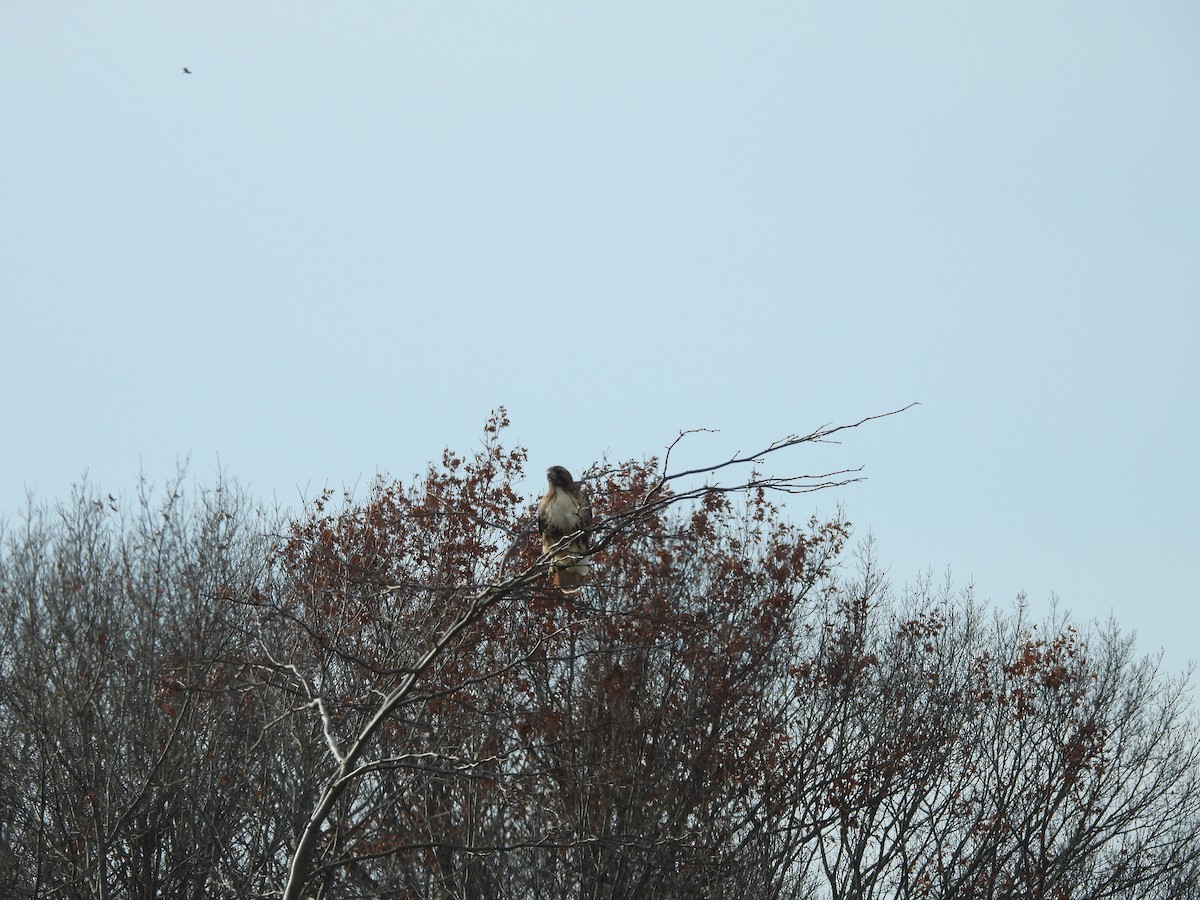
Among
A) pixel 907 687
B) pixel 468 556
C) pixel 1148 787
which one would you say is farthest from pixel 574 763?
pixel 1148 787

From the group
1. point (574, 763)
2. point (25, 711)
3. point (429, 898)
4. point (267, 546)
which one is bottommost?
point (429, 898)

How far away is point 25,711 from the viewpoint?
17312mm

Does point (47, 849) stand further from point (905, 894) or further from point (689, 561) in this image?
point (905, 894)

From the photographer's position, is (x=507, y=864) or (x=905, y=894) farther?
(x=905, y=894)

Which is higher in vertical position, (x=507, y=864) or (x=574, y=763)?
(x=574, y=763)

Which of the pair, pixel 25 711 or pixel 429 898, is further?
pixel 25 711

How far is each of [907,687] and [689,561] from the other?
21.0 feet

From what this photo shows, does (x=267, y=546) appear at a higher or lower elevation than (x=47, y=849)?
higher

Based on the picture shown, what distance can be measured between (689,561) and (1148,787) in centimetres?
1143

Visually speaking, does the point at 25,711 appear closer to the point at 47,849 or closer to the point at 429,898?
the point at 47,849

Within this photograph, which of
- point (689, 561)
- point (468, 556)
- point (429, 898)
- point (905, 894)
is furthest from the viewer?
point (905, 894)

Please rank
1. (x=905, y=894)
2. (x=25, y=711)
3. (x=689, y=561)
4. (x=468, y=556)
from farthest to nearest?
(x=905, y=894), (x=689, y=561), (x=468, y=556), (x=25, y=711)

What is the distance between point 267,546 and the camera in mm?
21438

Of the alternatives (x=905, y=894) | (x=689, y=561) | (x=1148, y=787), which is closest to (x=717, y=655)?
(x=689, y=561)
